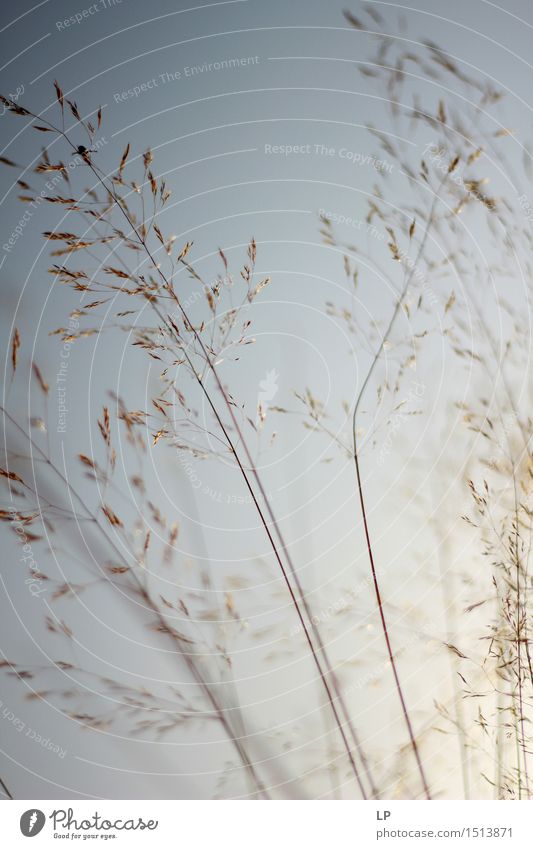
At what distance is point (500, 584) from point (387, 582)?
15 centimetres

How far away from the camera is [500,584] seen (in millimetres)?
844

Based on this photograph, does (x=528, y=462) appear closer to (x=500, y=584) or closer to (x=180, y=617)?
(x=500, y=584)

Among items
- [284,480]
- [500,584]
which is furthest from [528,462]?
[284,480]

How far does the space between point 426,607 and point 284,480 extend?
244mm
